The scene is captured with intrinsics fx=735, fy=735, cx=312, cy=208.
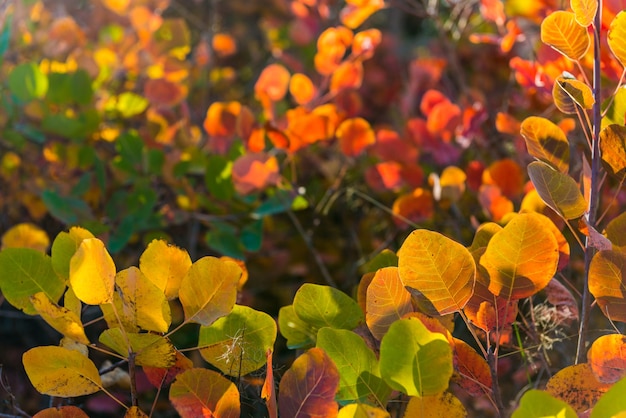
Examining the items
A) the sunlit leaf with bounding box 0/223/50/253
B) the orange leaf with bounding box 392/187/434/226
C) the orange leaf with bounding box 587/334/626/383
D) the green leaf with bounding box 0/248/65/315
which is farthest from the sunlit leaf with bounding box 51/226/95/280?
the orange leaf with bounding box 392/187/434/226

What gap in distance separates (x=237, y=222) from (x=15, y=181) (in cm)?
54

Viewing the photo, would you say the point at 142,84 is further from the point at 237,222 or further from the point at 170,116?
the point at 237,222

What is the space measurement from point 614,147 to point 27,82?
1.11m

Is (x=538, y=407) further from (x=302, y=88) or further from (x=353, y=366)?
(x=302, y=88)

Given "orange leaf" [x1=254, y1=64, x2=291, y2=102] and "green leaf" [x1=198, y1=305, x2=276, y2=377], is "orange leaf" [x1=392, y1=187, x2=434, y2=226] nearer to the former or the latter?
"orange leaf" [x1=254, y1=64, x2=291, y2=102]

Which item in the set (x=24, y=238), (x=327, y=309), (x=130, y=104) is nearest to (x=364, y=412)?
(x=327, y=309)

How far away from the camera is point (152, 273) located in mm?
657

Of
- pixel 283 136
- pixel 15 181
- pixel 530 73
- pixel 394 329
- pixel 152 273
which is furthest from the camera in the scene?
pixel 15 181

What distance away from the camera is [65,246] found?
676 mm

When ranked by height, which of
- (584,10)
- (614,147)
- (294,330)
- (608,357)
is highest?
(584,10)

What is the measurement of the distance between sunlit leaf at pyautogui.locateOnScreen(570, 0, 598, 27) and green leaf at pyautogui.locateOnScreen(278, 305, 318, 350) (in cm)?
39

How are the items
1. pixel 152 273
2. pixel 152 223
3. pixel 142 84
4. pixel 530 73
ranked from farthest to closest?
1. pixel 142 84
2. pixel 152 223
3. pixel 530 73
4. pixel 152 273

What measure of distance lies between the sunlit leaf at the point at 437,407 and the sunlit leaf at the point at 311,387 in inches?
2.5

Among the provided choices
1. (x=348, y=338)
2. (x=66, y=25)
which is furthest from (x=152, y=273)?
(x=66, y=25)
